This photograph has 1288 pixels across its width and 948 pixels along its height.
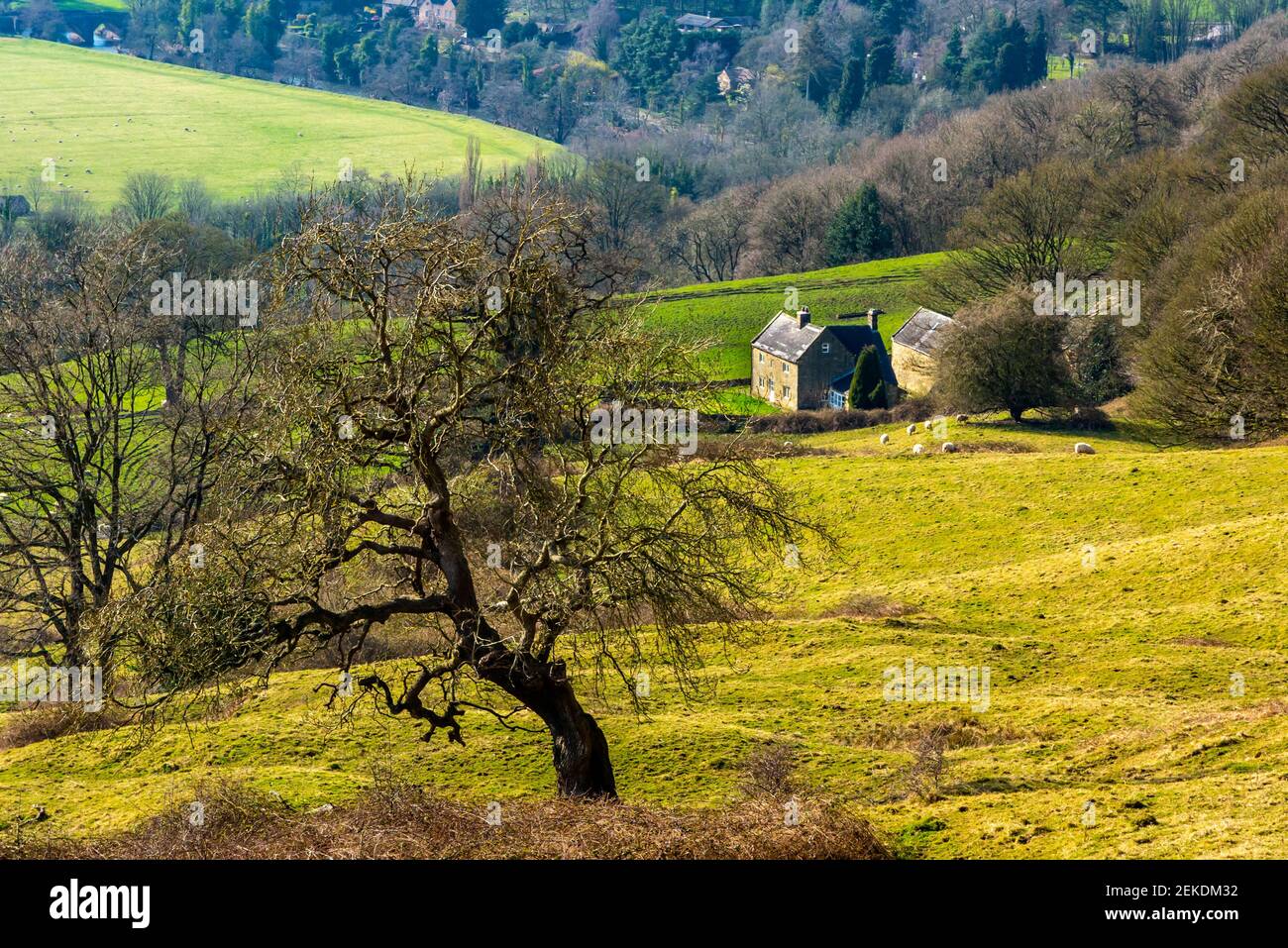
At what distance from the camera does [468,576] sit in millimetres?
20922

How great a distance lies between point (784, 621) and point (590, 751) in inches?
609

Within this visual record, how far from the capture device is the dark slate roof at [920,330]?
3674 inches

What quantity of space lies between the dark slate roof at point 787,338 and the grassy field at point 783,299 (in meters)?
3.55

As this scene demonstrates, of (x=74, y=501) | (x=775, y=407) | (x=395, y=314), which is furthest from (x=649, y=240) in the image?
(x=395, y=314)

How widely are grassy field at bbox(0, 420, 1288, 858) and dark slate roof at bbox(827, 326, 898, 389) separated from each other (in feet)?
162

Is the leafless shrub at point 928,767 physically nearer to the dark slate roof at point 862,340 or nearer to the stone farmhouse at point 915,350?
the stone farmhouse at point 915,350

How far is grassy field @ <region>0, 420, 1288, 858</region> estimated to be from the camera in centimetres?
1952

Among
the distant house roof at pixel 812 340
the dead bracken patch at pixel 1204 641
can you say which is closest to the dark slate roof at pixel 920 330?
the distant house roof at pixel 812 340

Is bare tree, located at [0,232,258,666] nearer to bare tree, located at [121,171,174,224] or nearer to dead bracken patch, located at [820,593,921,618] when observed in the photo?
dead bracken patch, located at [820,593,921,618]

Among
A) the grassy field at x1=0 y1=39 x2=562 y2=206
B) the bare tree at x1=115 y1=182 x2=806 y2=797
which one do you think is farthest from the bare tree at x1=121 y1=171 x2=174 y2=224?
the bare tree at x1=115 y1=182 x2=806 y2=797

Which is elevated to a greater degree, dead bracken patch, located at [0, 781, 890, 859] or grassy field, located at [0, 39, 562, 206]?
grassy field, located at [0, 39, 562, 206]

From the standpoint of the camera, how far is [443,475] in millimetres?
20828

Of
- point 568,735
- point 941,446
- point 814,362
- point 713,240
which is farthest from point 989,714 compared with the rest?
point 713,240
